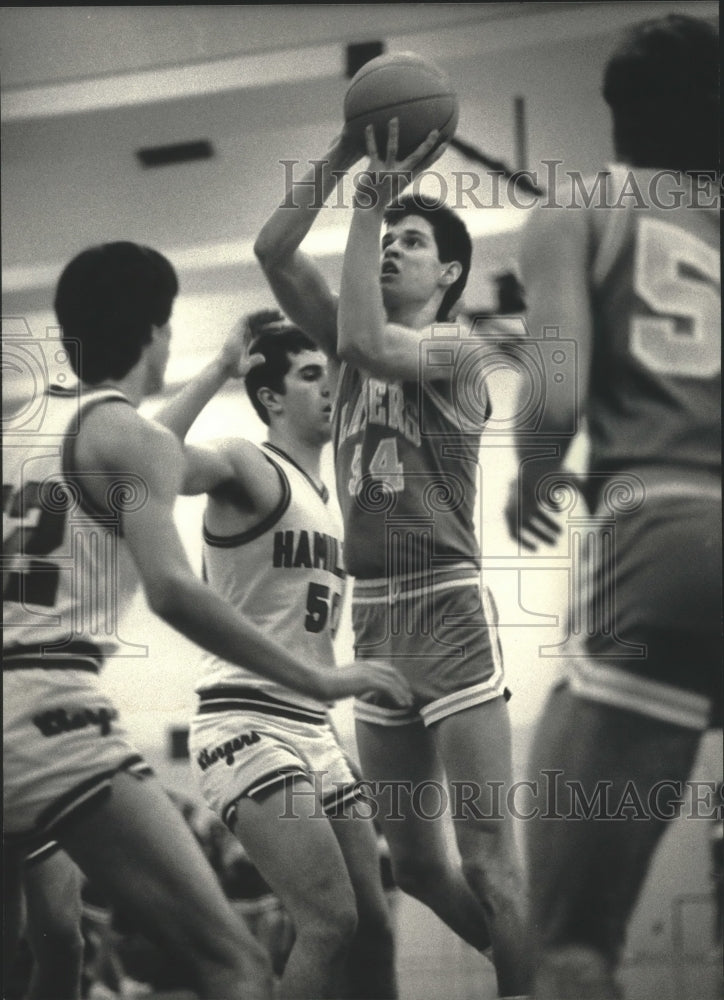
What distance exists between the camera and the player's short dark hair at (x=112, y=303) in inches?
135

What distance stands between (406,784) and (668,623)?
817mm

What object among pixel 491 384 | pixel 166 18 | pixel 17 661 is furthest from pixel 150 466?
pixel 166 18

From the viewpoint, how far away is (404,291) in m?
3.49

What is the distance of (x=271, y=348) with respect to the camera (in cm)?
355

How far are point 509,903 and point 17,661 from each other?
1.41 m

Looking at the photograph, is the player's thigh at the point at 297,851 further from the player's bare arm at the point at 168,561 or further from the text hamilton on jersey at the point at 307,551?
the text hamilton on jersey at the point at 307,551

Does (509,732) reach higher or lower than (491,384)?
lower

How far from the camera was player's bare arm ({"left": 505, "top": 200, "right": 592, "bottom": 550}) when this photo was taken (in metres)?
3.28

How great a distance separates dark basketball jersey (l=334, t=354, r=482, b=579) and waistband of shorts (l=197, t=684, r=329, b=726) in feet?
1.28

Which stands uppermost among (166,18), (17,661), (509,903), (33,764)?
(166,18)

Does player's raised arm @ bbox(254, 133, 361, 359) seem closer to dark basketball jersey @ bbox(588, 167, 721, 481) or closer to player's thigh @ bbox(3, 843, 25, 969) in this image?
dark basketball jersey @ bbox(588, 167, 721, 481)

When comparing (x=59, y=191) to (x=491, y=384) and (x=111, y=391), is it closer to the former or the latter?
(x=111, y=391)

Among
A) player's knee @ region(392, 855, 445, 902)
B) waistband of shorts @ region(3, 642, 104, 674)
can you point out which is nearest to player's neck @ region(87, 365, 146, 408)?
waistband of shorts @ region(3, 642, 104, 674)

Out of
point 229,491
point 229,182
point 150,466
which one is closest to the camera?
point 150,466
